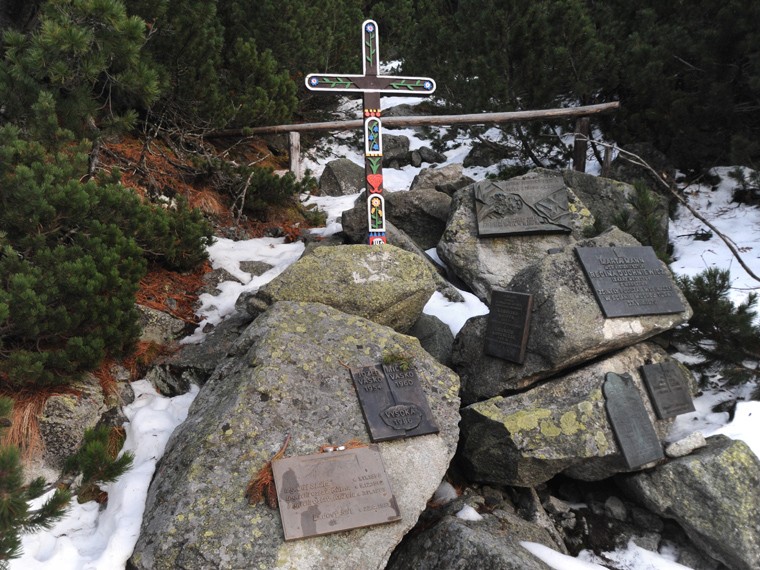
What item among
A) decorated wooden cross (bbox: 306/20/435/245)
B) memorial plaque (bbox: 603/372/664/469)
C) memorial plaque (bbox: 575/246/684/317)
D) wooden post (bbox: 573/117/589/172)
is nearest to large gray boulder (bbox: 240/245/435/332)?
decorated wooden cross (bbox: 306/20/435/245)

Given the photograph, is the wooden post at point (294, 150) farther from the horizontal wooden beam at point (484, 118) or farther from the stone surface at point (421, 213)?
the stone surface at point (421, 213)

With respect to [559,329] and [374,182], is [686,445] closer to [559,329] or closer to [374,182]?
[559,329]

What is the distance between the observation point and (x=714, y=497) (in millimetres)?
3572

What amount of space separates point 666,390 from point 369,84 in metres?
4.41

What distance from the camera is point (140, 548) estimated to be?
2838 mm

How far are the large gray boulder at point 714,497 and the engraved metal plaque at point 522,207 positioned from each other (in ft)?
11.0

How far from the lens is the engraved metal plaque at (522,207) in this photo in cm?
664

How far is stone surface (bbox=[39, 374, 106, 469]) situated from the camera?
349cm

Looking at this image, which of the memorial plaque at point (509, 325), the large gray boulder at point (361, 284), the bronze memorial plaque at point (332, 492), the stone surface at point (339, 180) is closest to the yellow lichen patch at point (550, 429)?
the memorial plaque at point (509, 325)

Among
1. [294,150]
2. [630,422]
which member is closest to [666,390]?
[630,422]

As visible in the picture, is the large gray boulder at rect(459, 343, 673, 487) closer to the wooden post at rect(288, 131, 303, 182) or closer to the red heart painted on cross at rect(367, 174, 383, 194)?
the red heart painted on cross at rect(367, 174, 383, 194)

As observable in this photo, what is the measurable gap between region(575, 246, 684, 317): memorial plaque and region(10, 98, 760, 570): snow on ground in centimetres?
99

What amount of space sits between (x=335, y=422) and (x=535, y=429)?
1440mm

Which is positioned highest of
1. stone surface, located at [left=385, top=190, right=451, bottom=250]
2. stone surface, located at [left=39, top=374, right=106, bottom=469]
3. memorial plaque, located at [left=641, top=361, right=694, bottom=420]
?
stone surface, located at [left=39, top=374, right=106, bottom=469]
